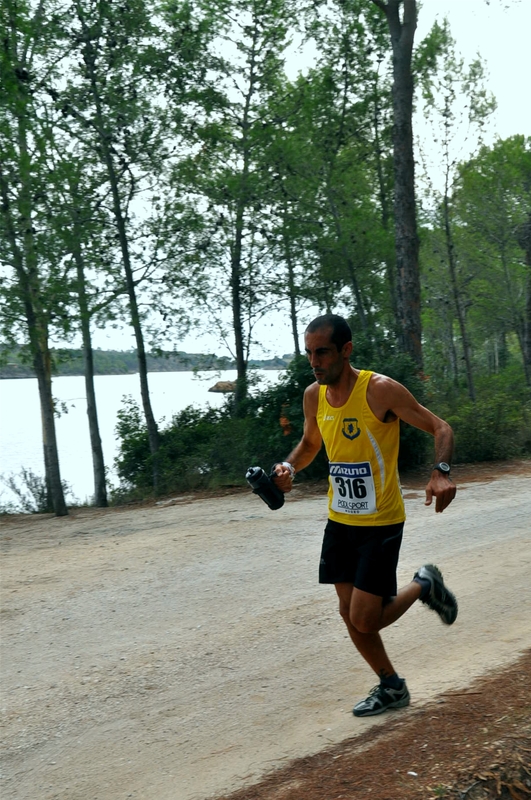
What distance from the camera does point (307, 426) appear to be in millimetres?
4926

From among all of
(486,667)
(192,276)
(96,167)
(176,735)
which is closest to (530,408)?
(192,276)

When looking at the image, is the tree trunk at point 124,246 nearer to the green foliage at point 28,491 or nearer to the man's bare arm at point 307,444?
the green foliage at point 28,491

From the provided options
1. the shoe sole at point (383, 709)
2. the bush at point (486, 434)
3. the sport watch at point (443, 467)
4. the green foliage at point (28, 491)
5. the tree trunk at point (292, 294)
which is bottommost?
the green foliage at point (28, 491)

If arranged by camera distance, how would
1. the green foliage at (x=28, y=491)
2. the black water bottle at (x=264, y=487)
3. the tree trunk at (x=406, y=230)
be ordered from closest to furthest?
the black water bottle at (x=264, y=487)
the tree trunk at (x=406, y=230)
the green foliage at (x=28, y=491)

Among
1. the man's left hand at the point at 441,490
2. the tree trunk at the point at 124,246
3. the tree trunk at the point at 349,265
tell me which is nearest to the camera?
the man's left hand at the point at 441,490

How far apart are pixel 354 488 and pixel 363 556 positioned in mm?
336

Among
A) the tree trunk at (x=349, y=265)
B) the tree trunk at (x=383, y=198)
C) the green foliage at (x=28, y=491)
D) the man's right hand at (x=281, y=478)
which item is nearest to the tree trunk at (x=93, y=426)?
the green foliage at (x=28, y=491)

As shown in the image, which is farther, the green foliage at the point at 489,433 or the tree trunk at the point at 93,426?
the tree trunk at the point at 93,426

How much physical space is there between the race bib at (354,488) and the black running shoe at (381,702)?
40.3 inches

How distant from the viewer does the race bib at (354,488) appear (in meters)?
4.41

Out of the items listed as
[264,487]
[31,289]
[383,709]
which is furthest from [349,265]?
[383,709]

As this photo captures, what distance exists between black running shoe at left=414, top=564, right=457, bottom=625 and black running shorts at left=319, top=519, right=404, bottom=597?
0.48 m

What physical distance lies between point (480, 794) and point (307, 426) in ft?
6.62

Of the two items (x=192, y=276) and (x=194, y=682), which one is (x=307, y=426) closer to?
(x=194, y=682)
